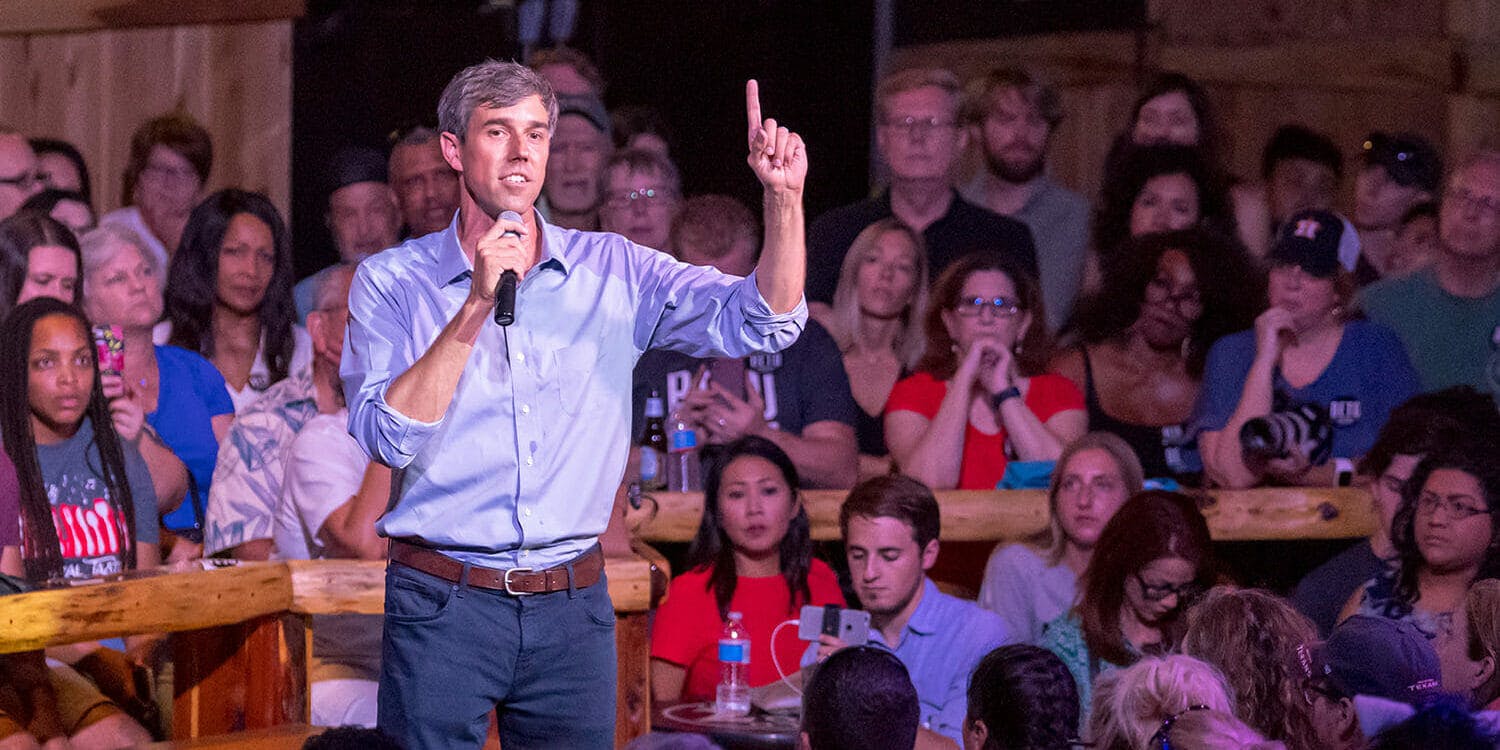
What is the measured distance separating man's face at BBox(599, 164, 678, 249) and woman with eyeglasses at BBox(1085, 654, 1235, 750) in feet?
9.89

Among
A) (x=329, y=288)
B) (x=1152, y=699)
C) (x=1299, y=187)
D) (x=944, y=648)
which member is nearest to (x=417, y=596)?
(x=1152, y=699)

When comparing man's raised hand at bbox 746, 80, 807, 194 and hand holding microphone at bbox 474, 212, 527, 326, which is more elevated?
man's raised hand at bbox 746, 80, 807, 194

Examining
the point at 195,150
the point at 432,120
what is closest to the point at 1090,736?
the point at 432,120

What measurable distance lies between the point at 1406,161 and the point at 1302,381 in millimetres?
1441

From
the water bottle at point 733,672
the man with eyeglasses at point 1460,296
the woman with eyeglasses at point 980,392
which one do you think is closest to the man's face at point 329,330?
the water bottle at point 733,672

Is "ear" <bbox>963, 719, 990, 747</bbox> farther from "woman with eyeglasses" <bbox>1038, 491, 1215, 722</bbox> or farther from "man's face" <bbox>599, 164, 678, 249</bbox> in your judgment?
"man's face" <bbox>599, 164, 678, 249</bbox>

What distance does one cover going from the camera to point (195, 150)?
250 inches

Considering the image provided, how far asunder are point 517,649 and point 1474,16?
6.00 meters

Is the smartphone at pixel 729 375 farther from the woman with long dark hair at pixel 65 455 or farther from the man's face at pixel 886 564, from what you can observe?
the woman with long dark hair at pixel 65 455

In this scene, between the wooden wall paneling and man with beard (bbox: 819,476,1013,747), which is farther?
the wooden wall paneling

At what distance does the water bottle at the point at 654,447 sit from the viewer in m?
5.32

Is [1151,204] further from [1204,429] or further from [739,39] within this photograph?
[739,39]

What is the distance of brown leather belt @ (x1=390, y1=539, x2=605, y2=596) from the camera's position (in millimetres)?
2578

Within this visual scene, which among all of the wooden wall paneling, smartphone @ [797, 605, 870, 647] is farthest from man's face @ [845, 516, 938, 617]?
the wooden wall paneling
